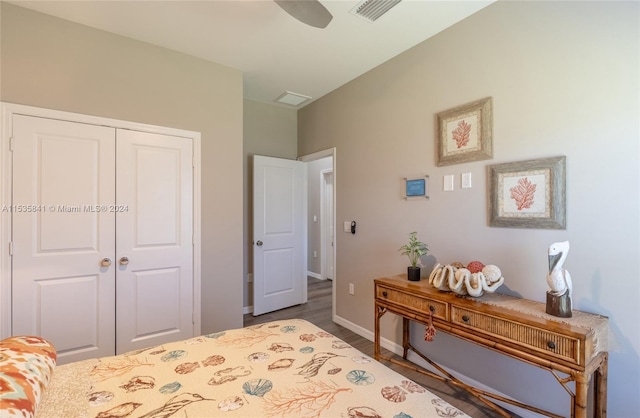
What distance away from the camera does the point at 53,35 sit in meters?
2.13

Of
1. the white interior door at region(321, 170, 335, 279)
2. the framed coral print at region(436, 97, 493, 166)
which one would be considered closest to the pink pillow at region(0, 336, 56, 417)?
the framed coral print at region(436, 97, 493, 166)

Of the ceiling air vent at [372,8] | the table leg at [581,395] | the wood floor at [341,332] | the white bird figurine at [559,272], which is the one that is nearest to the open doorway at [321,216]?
the wood floor at [341,332]

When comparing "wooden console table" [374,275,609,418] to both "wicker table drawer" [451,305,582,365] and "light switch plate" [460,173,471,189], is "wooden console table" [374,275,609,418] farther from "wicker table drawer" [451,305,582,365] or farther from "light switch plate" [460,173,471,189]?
"light switch plate" [460,173,471,189]

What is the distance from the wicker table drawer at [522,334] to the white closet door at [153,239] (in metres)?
2.29

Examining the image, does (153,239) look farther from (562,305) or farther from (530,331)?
(562,305)

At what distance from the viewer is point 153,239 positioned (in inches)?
99.1

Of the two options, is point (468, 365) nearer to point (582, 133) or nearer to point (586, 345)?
point (586, 345)

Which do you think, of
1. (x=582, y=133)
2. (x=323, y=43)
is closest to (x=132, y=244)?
(x=323, y=43)

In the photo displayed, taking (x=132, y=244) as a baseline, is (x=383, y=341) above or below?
below

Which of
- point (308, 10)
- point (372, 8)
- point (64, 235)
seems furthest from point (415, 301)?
point (64, 235)

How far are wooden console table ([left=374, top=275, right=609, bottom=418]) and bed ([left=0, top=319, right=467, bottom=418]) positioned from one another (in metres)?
0.74

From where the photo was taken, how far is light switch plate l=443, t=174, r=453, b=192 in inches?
88.6

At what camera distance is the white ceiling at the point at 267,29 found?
2035 mm

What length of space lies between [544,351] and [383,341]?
5.30 ft
